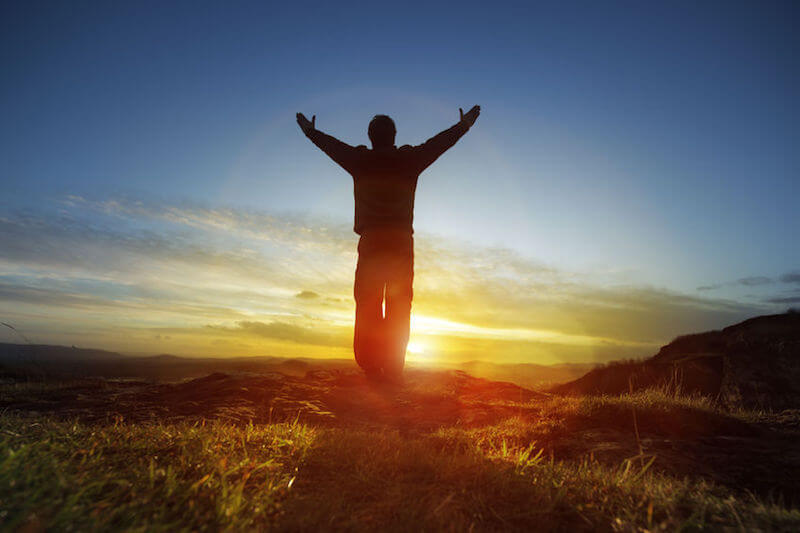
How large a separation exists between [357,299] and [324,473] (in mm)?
4753

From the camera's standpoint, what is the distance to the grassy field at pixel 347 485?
195 centimetres

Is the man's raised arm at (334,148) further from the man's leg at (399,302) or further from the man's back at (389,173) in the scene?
the man's leg at (399,302)

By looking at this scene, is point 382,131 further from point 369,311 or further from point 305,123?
point 369,311

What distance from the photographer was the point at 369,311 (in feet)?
23.9

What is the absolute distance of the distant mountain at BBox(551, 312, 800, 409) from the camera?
7.43m

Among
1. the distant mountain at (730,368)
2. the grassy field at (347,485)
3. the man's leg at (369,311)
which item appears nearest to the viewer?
the grassy field at (347,485)

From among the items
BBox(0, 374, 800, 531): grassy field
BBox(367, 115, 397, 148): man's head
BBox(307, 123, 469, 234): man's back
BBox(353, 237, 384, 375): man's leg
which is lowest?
BBox(0, 374, 800, 531): grassy field

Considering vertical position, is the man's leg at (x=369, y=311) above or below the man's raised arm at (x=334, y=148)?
below

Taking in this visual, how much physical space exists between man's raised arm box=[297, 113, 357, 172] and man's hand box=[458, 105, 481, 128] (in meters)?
1.96

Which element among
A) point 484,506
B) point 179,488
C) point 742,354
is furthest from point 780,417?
point 179,488

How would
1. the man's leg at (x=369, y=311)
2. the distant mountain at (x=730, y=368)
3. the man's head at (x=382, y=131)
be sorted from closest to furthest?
the man's leg at (x=369, y=311)
the distant mountain at (x=730, y=368)
the man's head at (x=382, y=131)

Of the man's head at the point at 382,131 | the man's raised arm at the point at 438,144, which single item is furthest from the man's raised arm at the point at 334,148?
the man's raised arm at the point at 438,144

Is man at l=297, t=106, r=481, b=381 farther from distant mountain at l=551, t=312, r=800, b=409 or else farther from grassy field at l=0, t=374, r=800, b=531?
distant mountain at l=551, t=312, r=800, b=409

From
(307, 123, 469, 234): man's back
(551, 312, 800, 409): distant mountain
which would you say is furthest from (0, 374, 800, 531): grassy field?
(307, 123, 469, 234): man's back
